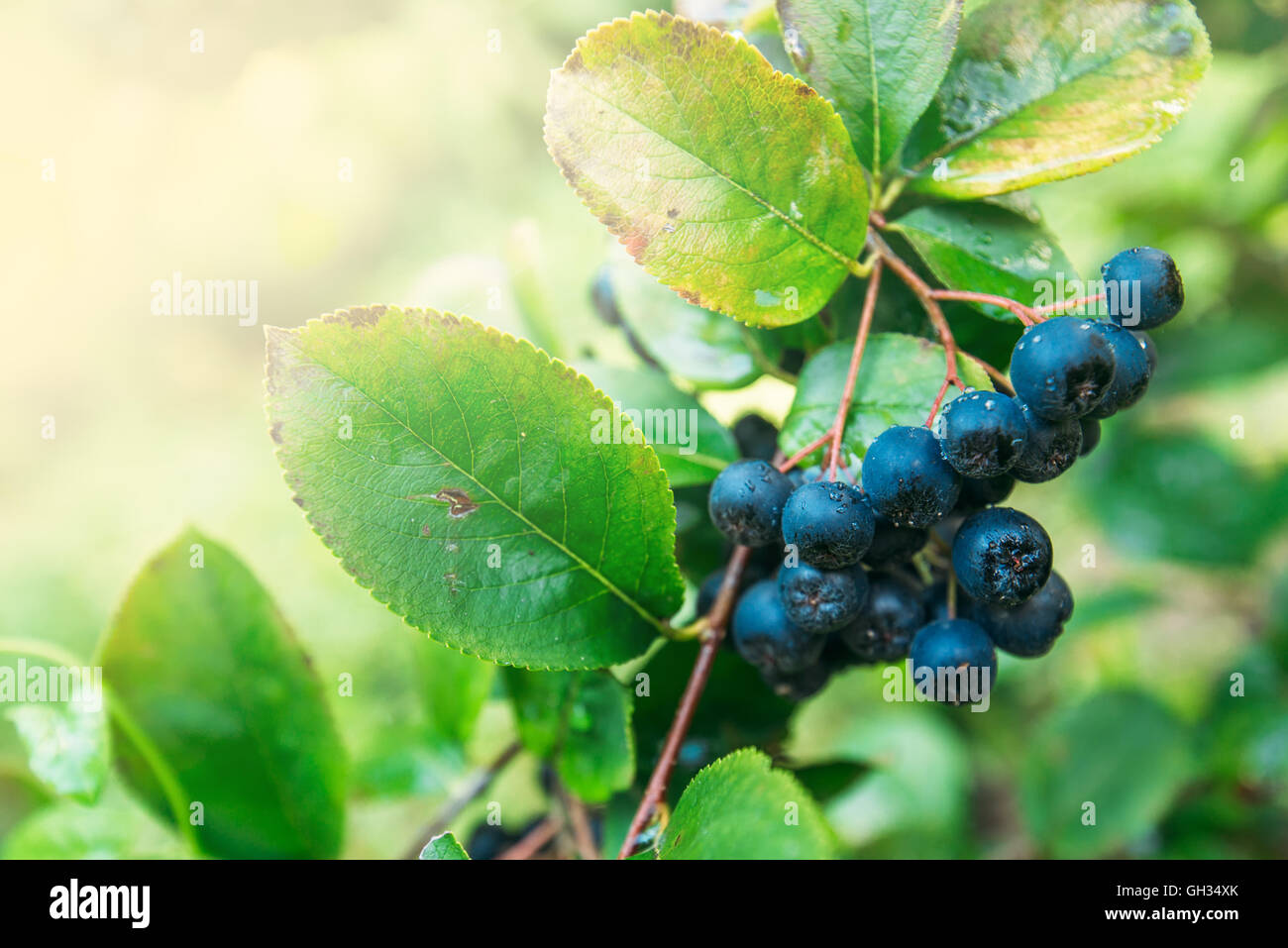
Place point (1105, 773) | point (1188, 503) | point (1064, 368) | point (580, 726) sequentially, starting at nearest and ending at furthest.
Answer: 1. point (1064, 368)
2. point (580, 726)
3. point (1105, 773)
4. point (1188, 503)

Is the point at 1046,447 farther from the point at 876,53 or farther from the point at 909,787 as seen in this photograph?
the point at 909,787

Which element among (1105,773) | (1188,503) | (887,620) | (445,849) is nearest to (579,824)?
(445,849)

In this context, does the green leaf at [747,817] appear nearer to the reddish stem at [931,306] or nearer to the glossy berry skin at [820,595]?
the glossy berry skin at [820,595]

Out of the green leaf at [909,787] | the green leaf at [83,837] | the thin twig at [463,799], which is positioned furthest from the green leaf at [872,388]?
the green leaf at [909,787]

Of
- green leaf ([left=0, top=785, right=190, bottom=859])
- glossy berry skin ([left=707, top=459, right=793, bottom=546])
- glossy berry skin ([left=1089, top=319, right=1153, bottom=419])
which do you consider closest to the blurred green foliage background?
green leaf ([left=0, top=785, right=190, bottom=859])

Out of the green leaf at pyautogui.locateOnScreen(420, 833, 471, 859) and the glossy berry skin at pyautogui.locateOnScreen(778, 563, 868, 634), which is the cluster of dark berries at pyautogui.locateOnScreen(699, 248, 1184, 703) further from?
the green leaf at pyautogui.locateOnScreen(420, 833, 471, 859)
